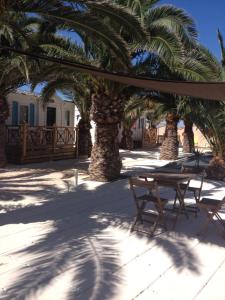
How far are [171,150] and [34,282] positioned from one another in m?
15.6

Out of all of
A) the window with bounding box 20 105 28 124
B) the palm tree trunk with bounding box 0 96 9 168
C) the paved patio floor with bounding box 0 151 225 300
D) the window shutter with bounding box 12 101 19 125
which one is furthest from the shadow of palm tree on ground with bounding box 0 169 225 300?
the window with bounding box 20 105 28 124

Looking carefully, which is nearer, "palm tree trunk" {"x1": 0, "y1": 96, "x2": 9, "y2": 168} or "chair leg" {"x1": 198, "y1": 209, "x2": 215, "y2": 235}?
"chair leg" {"x1": 198, "y1": 209, "x2": 215, "y2": 235}

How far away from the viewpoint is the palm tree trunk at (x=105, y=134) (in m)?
11.3

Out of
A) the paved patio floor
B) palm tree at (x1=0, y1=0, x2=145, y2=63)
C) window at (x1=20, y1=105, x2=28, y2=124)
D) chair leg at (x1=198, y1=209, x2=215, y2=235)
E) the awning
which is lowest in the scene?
the paved patio floor

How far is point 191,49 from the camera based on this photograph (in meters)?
10.8

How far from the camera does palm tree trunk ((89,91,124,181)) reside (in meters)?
11.3

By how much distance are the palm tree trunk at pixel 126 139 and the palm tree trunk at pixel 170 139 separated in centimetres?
685

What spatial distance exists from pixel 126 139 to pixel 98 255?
21.5 metres

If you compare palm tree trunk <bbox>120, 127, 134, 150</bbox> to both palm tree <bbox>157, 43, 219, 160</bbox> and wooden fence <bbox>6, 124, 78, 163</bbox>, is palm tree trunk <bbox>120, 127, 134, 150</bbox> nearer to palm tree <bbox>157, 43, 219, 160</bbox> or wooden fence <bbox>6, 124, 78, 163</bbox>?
wooden fence <bbox>6, 124, 78, 163</bbox>

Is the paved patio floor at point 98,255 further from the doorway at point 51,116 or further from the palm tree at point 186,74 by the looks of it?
the doorway at point 51,116

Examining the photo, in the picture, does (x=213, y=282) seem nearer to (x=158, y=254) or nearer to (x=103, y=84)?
(x=158, y=254)

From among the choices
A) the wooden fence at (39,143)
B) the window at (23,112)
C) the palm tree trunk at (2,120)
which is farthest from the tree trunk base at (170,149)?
the palm tree trunk at (2,120)

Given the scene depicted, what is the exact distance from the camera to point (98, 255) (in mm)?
4945

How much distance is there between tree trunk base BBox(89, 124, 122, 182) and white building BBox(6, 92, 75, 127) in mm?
6200
